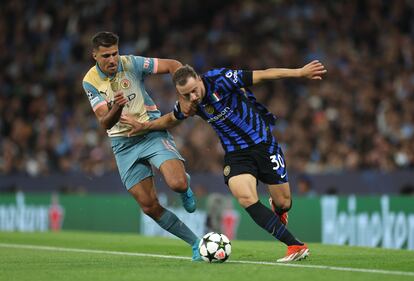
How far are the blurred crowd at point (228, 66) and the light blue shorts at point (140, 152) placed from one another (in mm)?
8286

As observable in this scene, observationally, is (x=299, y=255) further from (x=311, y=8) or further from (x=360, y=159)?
(x=311, y=8)

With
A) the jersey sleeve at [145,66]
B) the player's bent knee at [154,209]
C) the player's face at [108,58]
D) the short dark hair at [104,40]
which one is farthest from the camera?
the jersey sleeve at [145,66]

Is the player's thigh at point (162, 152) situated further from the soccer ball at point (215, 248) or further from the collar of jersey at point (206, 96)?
the soccer ball at point (215, 248)

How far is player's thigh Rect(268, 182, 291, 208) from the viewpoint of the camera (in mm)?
10992

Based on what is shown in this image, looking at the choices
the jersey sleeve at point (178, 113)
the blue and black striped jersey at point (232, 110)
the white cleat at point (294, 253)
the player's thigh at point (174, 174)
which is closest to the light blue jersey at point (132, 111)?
the player's thigh at point (174, 174)

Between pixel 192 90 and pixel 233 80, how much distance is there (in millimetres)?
551

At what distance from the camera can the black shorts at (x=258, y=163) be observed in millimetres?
10422

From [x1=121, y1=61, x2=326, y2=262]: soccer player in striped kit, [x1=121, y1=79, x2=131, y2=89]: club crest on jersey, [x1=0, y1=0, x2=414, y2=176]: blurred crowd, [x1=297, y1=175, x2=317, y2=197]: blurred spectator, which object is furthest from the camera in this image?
[x1=0, y1=0, x2=414, y2=176]: blurred crowd

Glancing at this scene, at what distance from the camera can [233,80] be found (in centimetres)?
1031

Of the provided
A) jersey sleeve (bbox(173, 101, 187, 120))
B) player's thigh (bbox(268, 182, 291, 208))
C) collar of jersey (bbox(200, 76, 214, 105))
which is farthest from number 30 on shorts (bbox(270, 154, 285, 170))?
jersey sleeve (bbox(173, 101, 187, 120))

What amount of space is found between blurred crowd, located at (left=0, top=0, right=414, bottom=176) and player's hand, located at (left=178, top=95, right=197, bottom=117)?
8843 millimetres

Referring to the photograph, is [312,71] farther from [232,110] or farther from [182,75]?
[182,75]

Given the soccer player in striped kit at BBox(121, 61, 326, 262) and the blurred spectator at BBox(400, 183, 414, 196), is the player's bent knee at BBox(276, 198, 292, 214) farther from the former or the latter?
the blurred spectator at BBox(400, 183, 414, 196)

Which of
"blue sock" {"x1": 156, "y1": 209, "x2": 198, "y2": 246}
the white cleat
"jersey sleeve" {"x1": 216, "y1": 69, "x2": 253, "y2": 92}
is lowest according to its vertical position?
the white cleat
